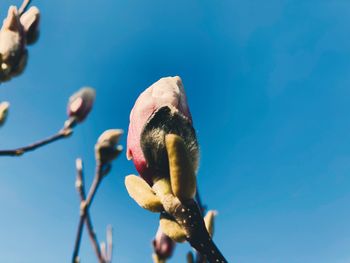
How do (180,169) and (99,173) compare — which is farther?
(180,169)

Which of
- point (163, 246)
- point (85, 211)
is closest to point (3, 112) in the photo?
point (85, 211)

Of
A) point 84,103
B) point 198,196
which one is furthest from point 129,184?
point 84,103

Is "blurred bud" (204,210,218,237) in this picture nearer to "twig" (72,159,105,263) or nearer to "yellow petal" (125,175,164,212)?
"yellow petal" (125,175,164,212)

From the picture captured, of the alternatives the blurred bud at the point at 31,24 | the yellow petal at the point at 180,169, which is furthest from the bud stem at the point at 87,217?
the blurred bud at the point at 31,24

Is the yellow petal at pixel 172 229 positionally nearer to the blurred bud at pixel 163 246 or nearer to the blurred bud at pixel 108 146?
the blurred bud at pixel 163 246

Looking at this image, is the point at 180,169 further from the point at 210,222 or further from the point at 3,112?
the point at 3,112
